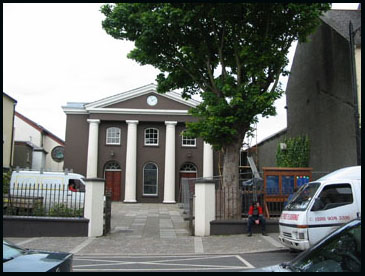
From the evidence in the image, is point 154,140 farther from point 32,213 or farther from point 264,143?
point 32,213

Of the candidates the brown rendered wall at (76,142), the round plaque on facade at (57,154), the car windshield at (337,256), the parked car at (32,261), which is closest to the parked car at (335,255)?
the car windshield at (337,256)

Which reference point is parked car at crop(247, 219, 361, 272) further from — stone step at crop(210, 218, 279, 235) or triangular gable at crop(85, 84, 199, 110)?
triangular gable at crop(85, 84, 199, 110)

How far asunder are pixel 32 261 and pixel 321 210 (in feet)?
26.3

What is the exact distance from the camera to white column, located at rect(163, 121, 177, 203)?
31.5 m

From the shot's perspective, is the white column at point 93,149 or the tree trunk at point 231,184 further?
the white column at point 93,149

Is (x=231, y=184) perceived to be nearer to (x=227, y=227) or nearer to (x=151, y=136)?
(x=227, y=227)

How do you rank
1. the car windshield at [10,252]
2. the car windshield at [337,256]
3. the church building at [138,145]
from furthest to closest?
the church building at [138,145] → the car windshield at [10,252] → the car windshield at [337,256]

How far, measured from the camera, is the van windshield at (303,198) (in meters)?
10.9

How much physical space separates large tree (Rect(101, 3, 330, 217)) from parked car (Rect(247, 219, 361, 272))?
34.5 ft

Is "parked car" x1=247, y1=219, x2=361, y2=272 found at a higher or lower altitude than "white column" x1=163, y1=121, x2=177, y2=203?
lower

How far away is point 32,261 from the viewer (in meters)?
4.71

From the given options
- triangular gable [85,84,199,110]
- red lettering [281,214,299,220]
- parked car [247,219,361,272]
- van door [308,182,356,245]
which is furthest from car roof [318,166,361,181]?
triangular gable [85,84,199,110]

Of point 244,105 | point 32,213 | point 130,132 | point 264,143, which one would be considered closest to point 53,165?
point 130,132

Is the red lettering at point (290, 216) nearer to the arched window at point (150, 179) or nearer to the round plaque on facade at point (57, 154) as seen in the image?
the arched window at point (150, 179)
